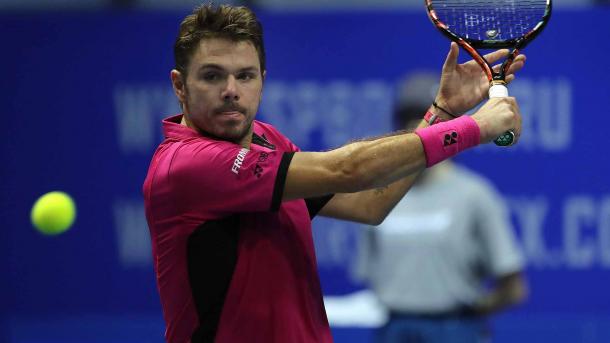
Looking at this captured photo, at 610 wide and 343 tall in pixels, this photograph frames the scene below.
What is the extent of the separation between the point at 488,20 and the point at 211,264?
114cm

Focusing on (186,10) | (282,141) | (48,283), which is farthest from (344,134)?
(282,141)

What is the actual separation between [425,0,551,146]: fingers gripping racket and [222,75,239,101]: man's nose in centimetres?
70

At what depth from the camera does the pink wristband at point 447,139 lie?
3031 mm

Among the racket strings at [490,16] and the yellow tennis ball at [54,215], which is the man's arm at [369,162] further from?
the yellow tennis ball at [54,215]

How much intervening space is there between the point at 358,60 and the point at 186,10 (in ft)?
3.29

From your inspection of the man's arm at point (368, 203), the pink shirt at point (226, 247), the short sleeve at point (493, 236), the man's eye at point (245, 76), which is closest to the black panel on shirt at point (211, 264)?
the pink shirt at point (226, 247)

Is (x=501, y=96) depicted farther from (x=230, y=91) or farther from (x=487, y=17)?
(x=230, y=91)

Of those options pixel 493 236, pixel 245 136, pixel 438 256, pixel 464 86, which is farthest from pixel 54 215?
pixel 464 86

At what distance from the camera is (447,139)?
3.04 metres

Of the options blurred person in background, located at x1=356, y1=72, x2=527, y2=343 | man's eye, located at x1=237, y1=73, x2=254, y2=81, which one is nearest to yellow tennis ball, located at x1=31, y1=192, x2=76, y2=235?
blurred person in background, located at x1=356, y1=72, x2=527, y2=343

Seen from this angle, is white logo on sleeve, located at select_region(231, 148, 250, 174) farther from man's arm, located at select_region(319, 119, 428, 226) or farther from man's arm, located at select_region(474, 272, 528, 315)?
man's arm, located at select_region(474, 272, 528, 315)

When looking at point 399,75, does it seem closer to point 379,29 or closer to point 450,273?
point 379,29

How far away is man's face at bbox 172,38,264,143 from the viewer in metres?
3.18

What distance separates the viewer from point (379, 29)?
6.73 meters
